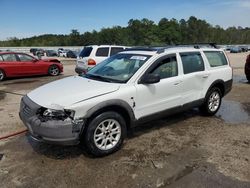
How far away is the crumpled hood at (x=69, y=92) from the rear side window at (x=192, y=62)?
6.15ft

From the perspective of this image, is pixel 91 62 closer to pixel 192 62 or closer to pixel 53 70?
pixel 53 70

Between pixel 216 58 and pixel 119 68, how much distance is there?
2761 millimetres

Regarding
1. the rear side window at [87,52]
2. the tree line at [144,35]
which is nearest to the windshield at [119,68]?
the rear side window at [87,52]

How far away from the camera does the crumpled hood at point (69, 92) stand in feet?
14.3

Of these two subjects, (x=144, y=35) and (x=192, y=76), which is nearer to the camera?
(x=192, y=76)

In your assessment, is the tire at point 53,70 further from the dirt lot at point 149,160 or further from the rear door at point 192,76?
the rear door at point 192,76

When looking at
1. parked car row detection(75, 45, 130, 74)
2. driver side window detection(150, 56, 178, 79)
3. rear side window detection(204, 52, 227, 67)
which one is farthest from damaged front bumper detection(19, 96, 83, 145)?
parked car row detection(75, 45, 130, 74)

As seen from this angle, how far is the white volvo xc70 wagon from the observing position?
430 centimetres

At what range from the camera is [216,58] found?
23.3 feet

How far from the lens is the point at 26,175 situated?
4.12m

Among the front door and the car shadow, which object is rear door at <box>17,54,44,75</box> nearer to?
the car shadow

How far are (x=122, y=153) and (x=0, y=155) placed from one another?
6.60 feet

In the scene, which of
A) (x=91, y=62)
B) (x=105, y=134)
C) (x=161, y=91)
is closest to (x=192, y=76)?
(x=161, y=91)

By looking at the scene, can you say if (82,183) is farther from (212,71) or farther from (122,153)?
(212,71)
